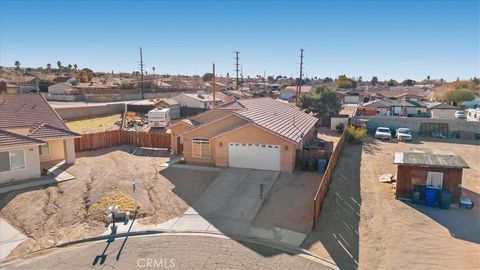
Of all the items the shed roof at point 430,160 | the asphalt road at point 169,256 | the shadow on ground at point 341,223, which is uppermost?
the shed roof at point 430,160

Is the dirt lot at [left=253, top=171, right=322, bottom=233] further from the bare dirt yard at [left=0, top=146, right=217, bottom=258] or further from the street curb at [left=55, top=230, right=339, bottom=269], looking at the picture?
the bare dirt yard at [left=0, top=146, right=217, bottom=258]

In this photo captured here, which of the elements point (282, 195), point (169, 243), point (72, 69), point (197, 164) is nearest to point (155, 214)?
point (169, 243)

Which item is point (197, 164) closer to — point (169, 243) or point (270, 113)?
point (270, 113)

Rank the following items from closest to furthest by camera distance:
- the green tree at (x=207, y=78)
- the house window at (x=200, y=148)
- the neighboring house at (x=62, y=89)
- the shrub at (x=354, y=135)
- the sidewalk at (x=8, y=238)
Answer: the sidewalk at (x=8, y=238) < the house window at (x=200, y=148) < the shrub at (x=354, y=135) < the neighboring house at (x=62, y=89) < the green tree at (x=207, y=78)

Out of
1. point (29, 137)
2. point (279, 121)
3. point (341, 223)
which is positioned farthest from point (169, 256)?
point (279, 121)

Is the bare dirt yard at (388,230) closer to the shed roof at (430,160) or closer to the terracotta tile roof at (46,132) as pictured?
the shed roof at (430,160)

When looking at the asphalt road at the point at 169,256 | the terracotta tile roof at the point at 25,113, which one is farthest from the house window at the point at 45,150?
the asphalt road at the point at 169,256

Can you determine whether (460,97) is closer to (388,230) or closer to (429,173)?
(429,173)
